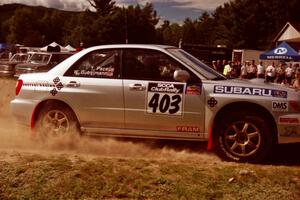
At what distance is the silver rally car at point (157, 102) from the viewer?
6.33 m

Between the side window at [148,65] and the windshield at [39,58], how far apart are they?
13.8m

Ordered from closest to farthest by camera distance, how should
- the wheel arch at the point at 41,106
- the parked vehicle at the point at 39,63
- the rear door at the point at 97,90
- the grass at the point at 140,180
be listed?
the grass at the point at 140,180, the rear door at the point at 97,90, the wheel arch at the point at 41,106, the parked vehicle at the point at 39,63

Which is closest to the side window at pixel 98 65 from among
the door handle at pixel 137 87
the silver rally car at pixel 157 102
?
the silver rally car at pixel 157 102

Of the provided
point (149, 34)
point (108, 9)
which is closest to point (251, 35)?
point (149, 34)

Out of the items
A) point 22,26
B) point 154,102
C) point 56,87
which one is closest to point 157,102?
point 154,102

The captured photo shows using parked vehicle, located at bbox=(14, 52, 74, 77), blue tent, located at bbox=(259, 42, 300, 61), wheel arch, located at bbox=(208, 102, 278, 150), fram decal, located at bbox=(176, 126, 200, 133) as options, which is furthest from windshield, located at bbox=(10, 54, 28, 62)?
wheel arch, located at bbox=(208, 102, 278, 150)

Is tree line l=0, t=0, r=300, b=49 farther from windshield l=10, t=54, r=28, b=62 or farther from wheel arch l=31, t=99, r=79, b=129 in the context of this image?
wheel arch l=31, t=99, r=79, b=129

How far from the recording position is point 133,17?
75.1 metres

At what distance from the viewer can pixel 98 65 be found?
7.13m

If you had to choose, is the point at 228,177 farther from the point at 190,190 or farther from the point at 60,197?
the point at 60,197

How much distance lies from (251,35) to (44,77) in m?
70.7

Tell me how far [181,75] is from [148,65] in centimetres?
63

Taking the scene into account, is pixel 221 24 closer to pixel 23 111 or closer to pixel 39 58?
pixel 39 58

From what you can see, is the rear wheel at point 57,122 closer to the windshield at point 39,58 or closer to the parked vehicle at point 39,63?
the parked vehicle at point 39,63
